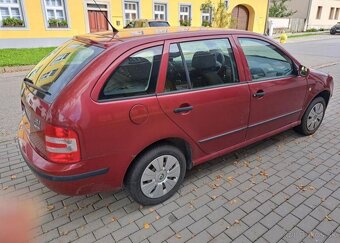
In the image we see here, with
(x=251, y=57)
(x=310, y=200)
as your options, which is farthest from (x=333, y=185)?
(x=251, y=57)

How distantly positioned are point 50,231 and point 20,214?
0.46 meters

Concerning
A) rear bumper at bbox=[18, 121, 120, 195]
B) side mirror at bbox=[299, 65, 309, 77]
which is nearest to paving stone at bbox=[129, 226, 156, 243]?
rear bumper at bbox=[18, 121, 120, 195]

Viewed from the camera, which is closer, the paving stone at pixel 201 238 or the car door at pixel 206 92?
the paving stone at pixel 201 238

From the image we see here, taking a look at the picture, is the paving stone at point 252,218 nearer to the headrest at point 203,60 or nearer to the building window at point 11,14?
the headrest at point 203,60

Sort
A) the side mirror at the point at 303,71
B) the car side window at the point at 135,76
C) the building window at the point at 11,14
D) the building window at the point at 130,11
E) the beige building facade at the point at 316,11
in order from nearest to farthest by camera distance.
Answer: the car side window at the point at 135,76 → the side mirror at the point at 303,71 → the building window at the point at 11,14 → the building window at the point at 130,11 → the beige building facade at the point at 316,11

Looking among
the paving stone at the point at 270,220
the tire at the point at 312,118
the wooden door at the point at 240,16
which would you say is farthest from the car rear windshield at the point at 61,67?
the wooden door at the point at 240,16

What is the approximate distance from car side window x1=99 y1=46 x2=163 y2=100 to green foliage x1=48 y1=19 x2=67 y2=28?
14.0 metres

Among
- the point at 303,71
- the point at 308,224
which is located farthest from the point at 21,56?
the point at 308,224

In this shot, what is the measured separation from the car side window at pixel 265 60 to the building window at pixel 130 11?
14530 mm

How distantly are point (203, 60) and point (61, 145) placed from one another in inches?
65.2

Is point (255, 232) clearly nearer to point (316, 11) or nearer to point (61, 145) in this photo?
point (61, 145)

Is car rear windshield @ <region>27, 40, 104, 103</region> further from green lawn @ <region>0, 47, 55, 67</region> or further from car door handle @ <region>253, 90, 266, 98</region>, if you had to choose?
green lawn @ <region>0, 47, 55, 67</region>

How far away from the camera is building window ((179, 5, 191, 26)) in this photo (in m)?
18.9

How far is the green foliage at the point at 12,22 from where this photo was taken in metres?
12.8
